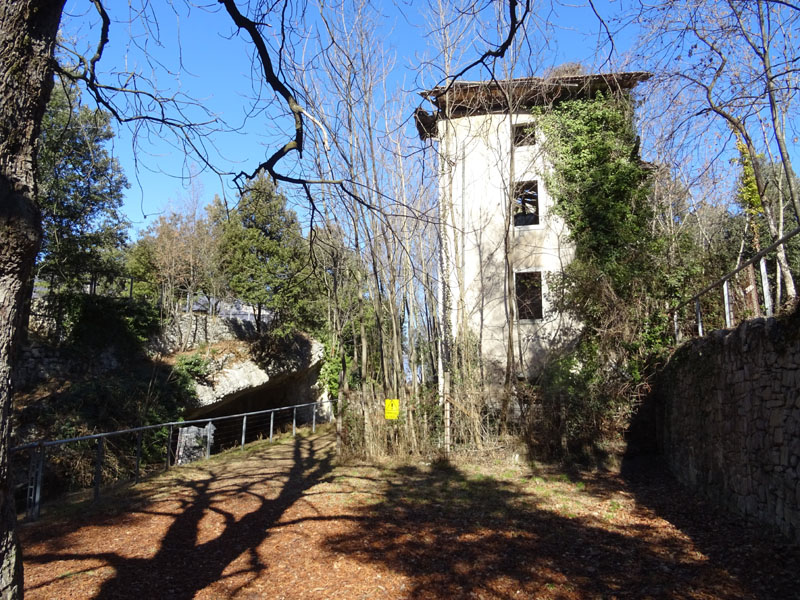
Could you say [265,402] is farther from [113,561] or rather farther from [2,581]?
[2,581]

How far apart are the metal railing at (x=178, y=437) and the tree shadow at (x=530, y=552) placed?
367 cm

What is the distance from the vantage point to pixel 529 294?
1348cm

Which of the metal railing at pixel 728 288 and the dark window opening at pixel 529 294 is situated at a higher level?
the dark window opening at pixel 529 294

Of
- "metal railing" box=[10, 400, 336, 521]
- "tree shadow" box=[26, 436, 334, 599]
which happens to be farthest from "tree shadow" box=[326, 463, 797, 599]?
"metal railing" box=[10, 400, 336, 521]

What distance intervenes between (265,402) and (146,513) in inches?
541

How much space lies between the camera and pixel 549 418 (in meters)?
10.2

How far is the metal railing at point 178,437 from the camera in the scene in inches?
270

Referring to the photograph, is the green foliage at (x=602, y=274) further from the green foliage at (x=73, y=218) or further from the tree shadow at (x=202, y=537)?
the green foliage at (x=73, y=218)

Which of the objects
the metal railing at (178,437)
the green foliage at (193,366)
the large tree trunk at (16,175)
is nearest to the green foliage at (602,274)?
the metal railing at (178,437)

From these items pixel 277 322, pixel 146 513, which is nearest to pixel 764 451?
pixel 146 513

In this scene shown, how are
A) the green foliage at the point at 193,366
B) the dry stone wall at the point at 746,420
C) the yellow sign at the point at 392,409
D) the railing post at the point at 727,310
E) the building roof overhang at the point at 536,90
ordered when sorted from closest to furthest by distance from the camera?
the dry stone wall at the point at 746,420
the railing post at the point at 727,310
the yellow sign at the point at 392,409
the building roof overhang at the point at 536,90
the green foliage at the point at 193,366

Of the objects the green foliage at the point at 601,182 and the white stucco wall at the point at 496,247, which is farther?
the white stucco wall at the point at 496,247

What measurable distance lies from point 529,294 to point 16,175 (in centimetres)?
1191

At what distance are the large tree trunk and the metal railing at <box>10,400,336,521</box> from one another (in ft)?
15.8
